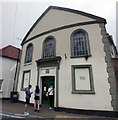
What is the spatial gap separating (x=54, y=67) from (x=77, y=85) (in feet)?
8.64

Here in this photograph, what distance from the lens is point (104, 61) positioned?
260 inches

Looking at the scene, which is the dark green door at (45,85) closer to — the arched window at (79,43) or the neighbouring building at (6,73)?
the arched window at (79,43)

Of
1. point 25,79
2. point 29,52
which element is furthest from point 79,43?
point 25,79

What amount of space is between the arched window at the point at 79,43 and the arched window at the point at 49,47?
226cm

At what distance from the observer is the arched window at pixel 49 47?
29.9 feet

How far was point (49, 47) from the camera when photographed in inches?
370

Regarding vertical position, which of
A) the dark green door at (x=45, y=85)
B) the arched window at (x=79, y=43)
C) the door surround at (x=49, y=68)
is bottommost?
the dark green door at (x=45, y=85)

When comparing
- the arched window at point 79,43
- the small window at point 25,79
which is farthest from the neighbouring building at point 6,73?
the arched window at point 79,43

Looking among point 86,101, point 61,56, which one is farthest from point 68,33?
point 86,101

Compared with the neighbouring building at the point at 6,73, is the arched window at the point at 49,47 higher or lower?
higher

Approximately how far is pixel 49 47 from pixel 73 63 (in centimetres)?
351

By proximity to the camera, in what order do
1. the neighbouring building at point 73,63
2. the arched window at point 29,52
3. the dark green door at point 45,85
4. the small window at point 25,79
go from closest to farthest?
the neighbouring building at point 73,63, the dark green door at point 45,85, the small window at point 25,79, the arched window at point 29,52

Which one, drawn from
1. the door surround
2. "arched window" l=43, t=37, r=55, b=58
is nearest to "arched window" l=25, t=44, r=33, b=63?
"arched window" l=43, t=37, r=55, b=58

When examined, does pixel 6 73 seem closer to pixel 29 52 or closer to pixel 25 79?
pixel 25 79
